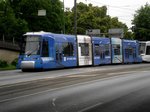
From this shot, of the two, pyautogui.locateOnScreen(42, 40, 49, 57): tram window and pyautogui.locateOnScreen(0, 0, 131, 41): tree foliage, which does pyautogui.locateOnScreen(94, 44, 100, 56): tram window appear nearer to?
pyautogui.locateOnScreen(42, 40, 49, 57): tram window

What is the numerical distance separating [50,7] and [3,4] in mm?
12725

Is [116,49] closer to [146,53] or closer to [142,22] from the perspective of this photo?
[146,53]

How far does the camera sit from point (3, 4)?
73.2 meters

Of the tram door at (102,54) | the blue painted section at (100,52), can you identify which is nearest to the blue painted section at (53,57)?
the blue painted section at (100,52)

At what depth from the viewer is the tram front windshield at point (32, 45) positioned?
35438 mm

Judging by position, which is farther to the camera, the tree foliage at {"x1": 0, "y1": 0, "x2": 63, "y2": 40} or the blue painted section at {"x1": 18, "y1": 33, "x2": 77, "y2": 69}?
the tree foliage at {"x1": 0, "y1": 0, "x2": 63, "y2": 40}

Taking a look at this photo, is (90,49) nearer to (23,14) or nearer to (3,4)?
(3,4)

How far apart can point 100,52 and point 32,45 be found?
12.8 m

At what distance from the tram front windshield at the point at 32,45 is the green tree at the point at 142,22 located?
60.5 metres

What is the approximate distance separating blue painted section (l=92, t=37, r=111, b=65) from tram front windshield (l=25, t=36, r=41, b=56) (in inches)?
437

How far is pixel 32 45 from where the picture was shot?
35.8 metres

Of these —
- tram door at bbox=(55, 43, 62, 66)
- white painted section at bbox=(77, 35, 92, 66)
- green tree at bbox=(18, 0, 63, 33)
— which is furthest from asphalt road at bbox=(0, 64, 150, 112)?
green tree at bbox=(18, 0, 63, 33)

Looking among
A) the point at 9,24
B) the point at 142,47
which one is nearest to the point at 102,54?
the point at 142,47

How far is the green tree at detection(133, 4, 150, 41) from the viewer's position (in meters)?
94.0
